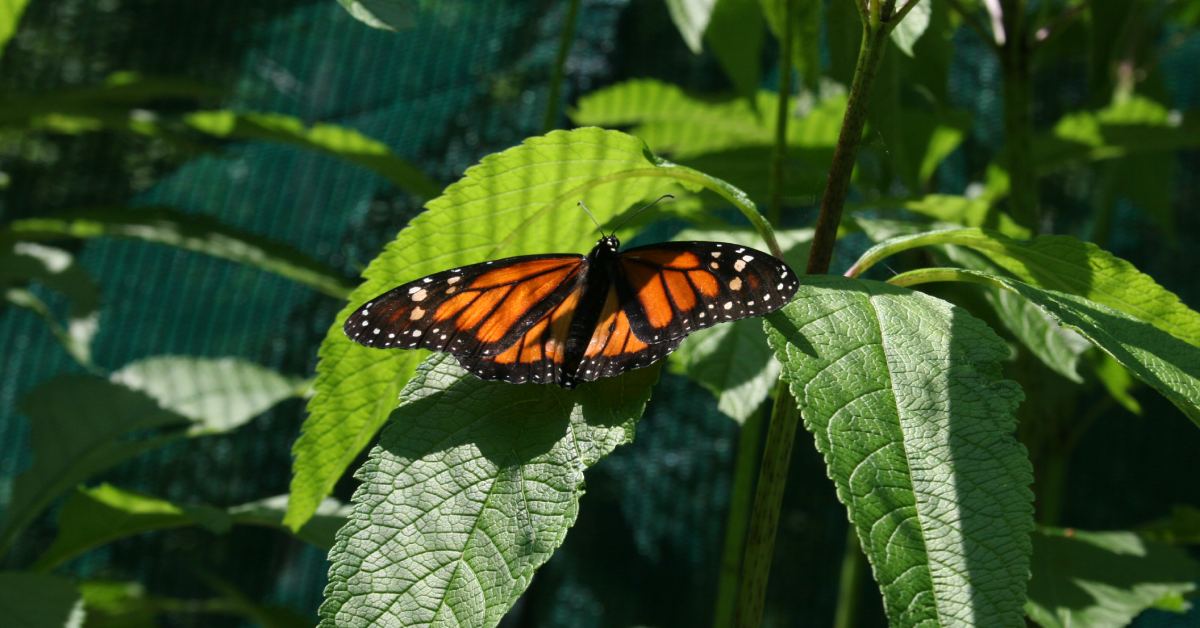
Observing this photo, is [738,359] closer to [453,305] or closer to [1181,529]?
[453,305]

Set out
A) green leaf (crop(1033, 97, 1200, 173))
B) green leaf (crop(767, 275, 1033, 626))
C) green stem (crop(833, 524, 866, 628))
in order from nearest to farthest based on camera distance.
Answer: green leaf (crop(767, 275, 1033, 626)) → green stem (crop(833, 524, 866, 628)) → green leaf (crop(1033, 97, 1200, 173))

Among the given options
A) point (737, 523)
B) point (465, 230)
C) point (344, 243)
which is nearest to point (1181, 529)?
point (737, 523)

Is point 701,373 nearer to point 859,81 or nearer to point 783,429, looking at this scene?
point 783,429

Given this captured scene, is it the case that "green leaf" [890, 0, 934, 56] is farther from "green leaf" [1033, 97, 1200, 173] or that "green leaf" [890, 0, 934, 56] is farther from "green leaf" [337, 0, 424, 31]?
"green leaf" [1033, 97, 1200, 173]

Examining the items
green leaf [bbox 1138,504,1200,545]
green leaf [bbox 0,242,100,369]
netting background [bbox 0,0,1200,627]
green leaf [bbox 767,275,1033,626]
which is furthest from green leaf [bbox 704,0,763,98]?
netting background [bbox 0,0,1200,627]

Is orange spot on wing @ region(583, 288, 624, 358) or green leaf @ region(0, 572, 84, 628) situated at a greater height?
orange spot on wing @ region(583, 288, 624, 358)

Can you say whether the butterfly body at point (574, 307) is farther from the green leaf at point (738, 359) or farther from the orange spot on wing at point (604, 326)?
the green leaf at point (738, 359)

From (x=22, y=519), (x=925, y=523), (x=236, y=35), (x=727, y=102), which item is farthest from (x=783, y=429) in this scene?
(x=236, y=35)

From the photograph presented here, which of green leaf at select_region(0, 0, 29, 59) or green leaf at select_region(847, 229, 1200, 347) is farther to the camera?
green leaf at select_region(0, 0, 29, 59)
